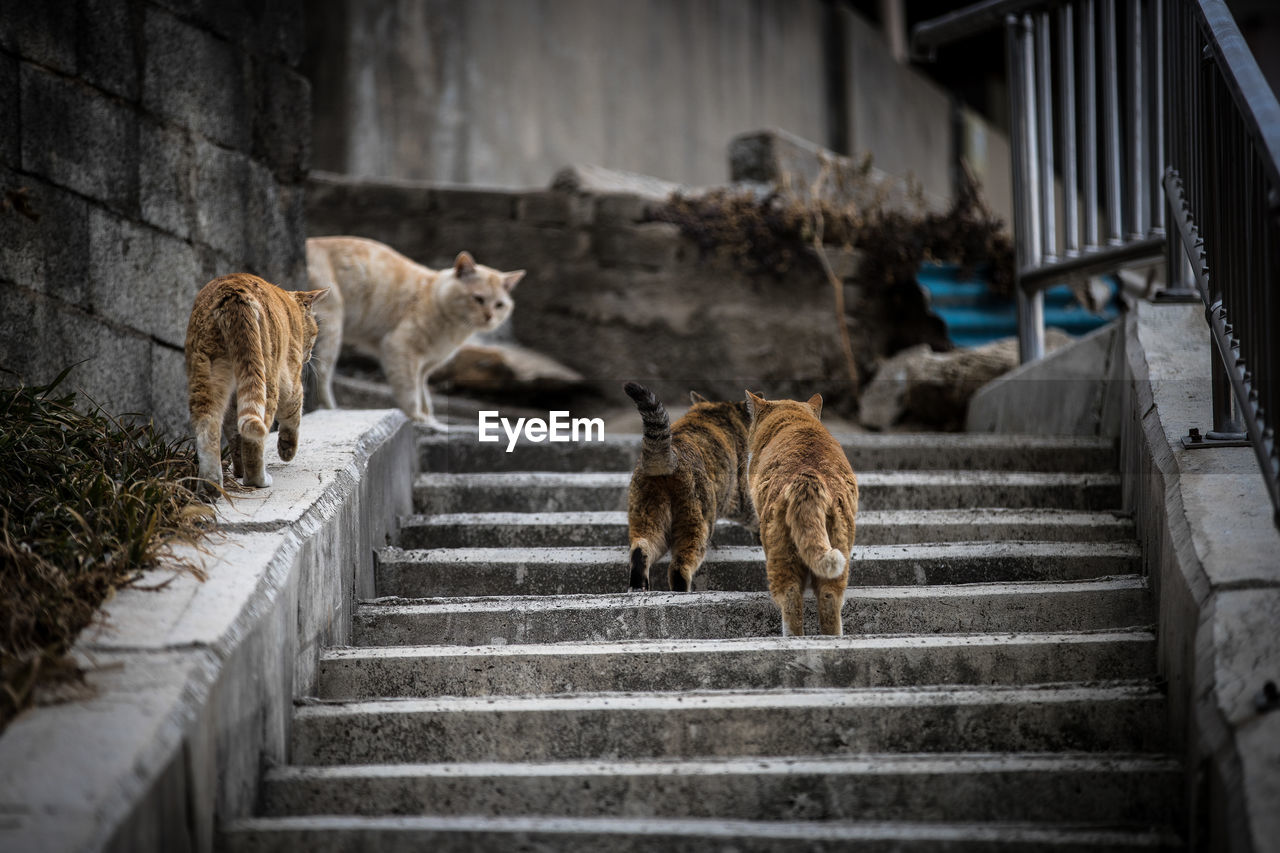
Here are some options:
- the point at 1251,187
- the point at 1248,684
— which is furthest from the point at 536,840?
the point at 1251,187

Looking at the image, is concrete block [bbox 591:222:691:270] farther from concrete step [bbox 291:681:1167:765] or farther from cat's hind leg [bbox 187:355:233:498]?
concrete step [bbox 291:681:1167:765]

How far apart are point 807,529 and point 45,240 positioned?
334 centimetres

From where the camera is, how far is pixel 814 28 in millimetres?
14992

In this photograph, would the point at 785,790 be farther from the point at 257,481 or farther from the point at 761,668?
the point at 257,481

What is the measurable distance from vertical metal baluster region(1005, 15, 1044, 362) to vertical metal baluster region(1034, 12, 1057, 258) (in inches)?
1.5

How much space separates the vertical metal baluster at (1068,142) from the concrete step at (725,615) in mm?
2992

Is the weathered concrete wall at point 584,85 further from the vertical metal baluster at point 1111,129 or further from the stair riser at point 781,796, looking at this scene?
the stair riser at point 781,796

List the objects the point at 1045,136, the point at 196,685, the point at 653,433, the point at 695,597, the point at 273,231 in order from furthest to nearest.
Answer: the point at 1045,136, the point at 273,231, the point at 653,433, the point at 695,597, the point at 196,685

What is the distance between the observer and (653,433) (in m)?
3.94

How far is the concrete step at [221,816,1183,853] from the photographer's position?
253cm

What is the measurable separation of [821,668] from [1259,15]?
15918 millimetres

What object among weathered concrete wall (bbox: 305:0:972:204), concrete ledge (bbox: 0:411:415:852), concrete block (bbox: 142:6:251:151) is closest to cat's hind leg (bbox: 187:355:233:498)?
concrete ledge (bbox: 0:411:415:852)

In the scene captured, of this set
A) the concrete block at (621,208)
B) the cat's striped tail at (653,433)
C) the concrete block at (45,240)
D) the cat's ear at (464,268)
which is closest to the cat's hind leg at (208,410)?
the cat's striped tail at (653,433)

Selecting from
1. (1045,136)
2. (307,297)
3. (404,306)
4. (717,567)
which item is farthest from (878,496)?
(404,306)
